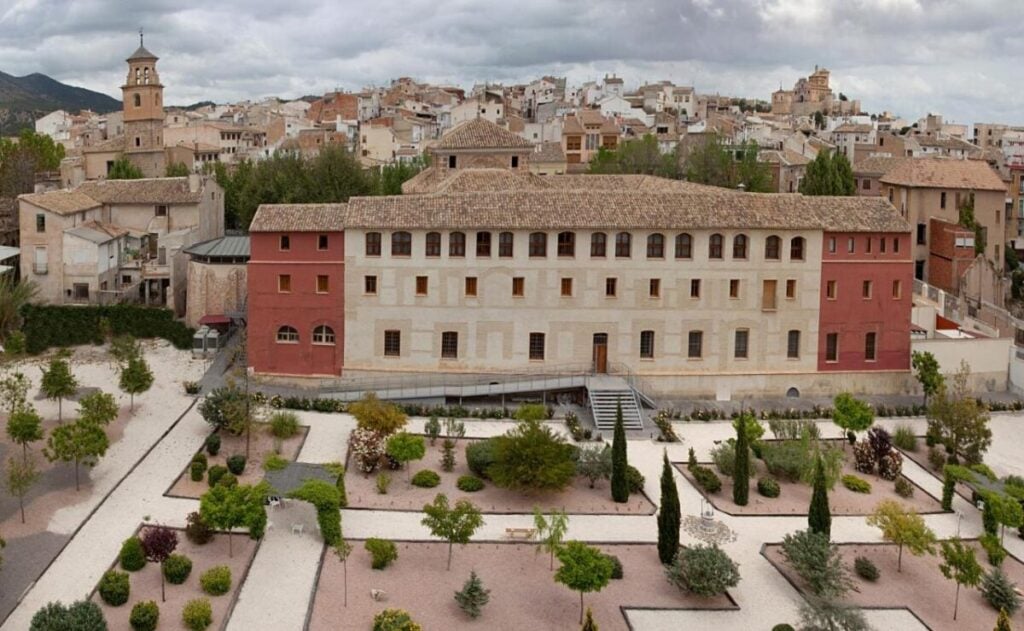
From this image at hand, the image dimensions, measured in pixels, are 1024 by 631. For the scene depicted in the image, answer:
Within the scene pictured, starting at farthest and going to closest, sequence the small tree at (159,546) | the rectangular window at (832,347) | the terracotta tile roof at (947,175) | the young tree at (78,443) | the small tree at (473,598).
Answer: the terracotta tile roof at (947,175) → the rectangular window at (832,347) → the young tree at (78,443) → the small tree at (159,546) → the small tree at (473,598)

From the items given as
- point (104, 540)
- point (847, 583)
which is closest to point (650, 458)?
point (847, 583)

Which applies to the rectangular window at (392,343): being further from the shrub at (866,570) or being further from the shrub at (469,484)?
the shrub at (866,570)

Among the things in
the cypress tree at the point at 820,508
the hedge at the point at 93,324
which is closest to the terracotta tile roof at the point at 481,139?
the hedge at the point at 93,324

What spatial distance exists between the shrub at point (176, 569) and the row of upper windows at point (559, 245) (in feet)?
57.5

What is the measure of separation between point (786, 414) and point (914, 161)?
107 ft

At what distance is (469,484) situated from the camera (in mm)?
28750

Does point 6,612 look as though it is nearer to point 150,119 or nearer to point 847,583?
point 847,583

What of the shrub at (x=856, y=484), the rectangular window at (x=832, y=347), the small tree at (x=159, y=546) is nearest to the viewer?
the small tree at (x=159, y=546)

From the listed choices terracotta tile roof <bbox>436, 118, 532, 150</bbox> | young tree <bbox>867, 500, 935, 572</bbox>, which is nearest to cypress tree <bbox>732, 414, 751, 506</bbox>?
young tree <bbox>867, 500, 935, 572</bbox>

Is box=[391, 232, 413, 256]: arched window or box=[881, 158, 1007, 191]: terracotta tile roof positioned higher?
box=[881, 158, 1007, 191]: terracotta tile roof

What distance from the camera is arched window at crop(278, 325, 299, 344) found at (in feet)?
127

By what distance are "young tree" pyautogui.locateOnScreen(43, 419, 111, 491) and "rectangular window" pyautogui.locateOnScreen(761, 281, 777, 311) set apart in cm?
2458

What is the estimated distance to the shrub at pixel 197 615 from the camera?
20.3 m

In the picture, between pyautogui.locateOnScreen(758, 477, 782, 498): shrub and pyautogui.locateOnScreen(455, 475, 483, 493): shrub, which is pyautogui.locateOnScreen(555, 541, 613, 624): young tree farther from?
pyautogui.locateOnScreen(758, 477, 782, 498): shrub
